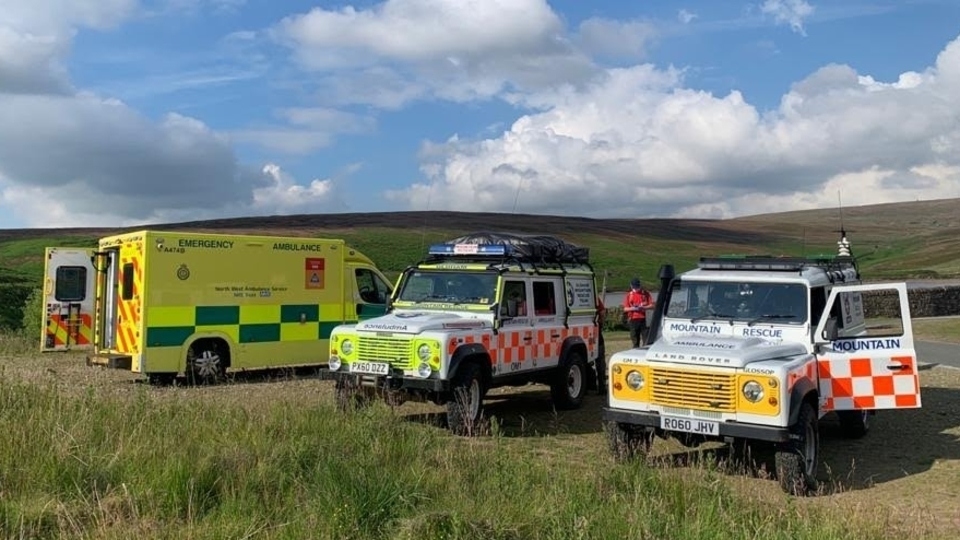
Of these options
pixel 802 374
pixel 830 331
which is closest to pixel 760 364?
pixel 802 374

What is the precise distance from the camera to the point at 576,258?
507 inches

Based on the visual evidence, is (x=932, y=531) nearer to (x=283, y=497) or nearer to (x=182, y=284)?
(x=283, y=497)

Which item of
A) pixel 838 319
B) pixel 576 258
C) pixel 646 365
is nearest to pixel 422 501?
pixel 646 365

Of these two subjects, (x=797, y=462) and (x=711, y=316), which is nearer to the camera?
(x=797, y=462)

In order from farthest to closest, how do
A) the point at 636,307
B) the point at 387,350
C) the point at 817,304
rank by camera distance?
the point at 636,307, the point at 387,350, the point at 817,304

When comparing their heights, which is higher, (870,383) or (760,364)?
(760,364)

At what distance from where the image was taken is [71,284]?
15.9 m

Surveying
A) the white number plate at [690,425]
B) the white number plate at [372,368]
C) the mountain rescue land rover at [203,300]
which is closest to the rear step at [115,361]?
the mountain rescue land rover at [203,300]

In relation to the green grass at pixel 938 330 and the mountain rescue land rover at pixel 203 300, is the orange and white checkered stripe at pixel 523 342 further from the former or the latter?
the green grass at pixel 938 330

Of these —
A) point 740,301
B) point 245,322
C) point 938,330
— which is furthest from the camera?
point 938,330

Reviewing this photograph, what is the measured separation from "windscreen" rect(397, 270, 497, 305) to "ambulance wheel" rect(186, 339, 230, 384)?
4.25 meters

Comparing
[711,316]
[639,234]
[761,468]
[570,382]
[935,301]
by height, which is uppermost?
[639,234]

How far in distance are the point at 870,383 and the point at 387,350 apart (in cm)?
505

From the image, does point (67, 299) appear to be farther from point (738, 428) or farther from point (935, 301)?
point (935, 301)
